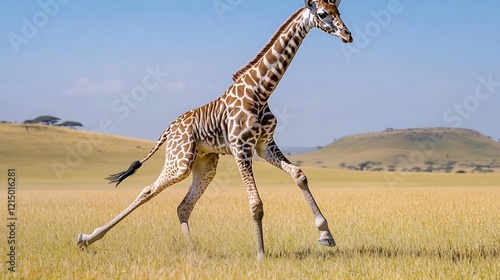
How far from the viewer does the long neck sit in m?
8.55

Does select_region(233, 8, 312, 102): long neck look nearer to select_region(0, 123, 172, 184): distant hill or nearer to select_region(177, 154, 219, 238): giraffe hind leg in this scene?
select_region(177, 154, 219, 238): giraffe hind leg

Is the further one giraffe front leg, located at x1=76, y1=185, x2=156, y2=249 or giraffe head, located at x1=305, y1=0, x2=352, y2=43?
giraffe front leg, located at x1=76, y1=185, x2=156, y2=249

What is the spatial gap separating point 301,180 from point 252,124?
3.03ft

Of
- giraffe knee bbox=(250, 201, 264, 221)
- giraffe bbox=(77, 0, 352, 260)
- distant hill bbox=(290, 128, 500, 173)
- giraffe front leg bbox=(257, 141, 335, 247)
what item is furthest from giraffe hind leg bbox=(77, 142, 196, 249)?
distant hill bbox=(290, 128, 500, 173)

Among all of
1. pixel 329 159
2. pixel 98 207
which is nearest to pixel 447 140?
pixel 329 159

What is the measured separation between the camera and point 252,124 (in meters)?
8.41

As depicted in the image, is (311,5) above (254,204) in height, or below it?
above

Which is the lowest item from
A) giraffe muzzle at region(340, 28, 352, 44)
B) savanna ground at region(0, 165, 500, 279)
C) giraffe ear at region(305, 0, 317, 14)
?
savanna ground at region(0, 165, 500, 279)

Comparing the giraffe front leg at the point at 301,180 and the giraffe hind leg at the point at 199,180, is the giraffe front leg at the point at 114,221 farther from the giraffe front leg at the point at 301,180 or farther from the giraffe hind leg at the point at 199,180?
the giraffe front leg at the point at 301,180

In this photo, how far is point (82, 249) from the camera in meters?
9.62

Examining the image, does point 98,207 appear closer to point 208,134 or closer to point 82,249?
point 82,249

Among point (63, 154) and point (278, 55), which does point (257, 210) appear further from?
point (63, 154)

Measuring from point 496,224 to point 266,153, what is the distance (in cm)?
568

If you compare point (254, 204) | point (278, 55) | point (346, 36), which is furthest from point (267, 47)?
point (254, 204)
